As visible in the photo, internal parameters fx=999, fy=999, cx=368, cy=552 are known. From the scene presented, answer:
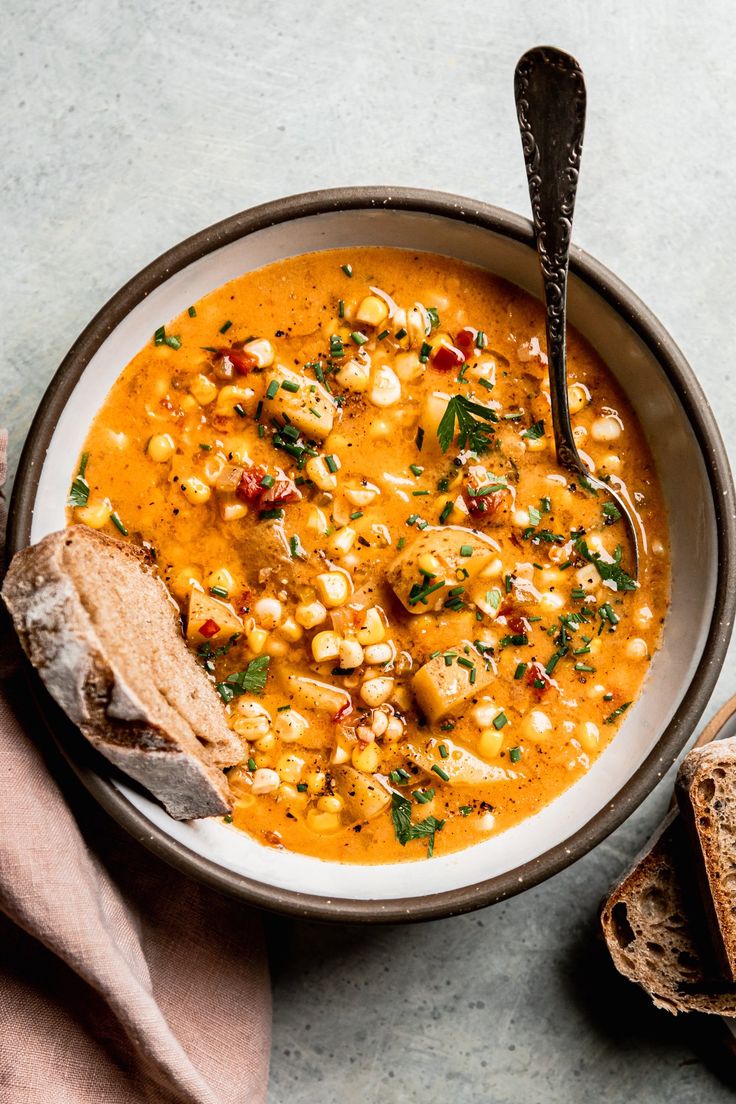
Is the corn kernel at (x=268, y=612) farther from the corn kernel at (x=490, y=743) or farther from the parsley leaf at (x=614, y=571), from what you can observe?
the parsley leaf at (x=614, y=571)

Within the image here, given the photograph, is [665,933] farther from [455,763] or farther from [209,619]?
[209,619]

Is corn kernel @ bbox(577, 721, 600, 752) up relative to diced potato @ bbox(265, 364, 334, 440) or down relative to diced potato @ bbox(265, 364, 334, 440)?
down

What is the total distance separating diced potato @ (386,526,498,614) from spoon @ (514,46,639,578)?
0.51 metres

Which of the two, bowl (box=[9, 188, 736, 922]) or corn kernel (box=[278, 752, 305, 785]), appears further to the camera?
corn kernel (box=[278, 752, 305, 785])

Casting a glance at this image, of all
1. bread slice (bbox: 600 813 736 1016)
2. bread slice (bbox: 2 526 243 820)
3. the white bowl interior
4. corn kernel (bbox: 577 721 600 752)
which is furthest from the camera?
bread slice (bbox: 600 813 736 1016)

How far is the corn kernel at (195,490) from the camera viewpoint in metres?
3.54

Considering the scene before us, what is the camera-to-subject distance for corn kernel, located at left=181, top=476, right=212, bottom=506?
354 cm

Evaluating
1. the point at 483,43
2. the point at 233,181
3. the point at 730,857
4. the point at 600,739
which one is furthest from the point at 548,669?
the point at 483,43

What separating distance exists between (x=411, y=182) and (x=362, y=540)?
1.46 metres

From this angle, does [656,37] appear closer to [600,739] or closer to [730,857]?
[600,739]

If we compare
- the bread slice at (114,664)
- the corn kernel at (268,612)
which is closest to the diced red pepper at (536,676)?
the corn kernel at (268,612)

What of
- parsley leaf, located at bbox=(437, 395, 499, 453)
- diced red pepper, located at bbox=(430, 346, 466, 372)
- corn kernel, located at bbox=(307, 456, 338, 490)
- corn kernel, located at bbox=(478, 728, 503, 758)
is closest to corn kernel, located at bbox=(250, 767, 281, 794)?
corn kernel, located at bbox=(478, 728, 503, 758)

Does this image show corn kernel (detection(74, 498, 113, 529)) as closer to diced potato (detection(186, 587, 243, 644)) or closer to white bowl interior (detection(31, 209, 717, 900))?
white bowl interior (detection(31, 209, 717, 900))

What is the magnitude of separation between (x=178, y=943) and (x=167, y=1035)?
14.4 inches
